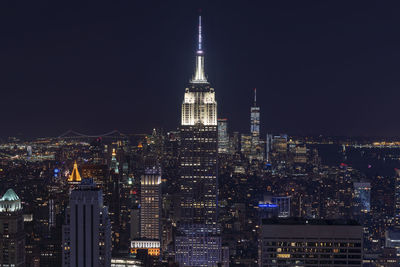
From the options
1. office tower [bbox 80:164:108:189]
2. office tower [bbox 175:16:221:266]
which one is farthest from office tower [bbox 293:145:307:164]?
office tower [bbox 80:164:108:189]

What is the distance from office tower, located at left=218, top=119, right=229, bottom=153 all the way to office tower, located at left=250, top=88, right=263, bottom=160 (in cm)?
151

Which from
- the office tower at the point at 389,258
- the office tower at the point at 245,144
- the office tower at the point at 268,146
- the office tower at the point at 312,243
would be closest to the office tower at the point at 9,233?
the office tower at the point at 312,243

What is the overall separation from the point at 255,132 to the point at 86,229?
22910 mm

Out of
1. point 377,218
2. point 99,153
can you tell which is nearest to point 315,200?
point 377,218

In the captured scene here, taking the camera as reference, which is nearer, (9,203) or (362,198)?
(9,203)

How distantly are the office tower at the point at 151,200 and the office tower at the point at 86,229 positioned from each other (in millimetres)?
17082

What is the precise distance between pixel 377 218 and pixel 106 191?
530 inches

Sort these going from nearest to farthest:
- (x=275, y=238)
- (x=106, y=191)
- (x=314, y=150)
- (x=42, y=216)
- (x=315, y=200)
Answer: (x=275, y=238), (x=42, y=216), (x=106, y=191), (x=315, y=200), (x=314, y=150)

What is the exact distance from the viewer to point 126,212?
34.0m

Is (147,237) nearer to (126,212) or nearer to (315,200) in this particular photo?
(126,212)

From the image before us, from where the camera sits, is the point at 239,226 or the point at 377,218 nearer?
the point at 377,218

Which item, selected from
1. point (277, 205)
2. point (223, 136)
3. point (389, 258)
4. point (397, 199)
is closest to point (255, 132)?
point (223, 136)

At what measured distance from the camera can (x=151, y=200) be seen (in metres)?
36.7

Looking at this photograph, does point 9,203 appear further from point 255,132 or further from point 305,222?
point 255,132
